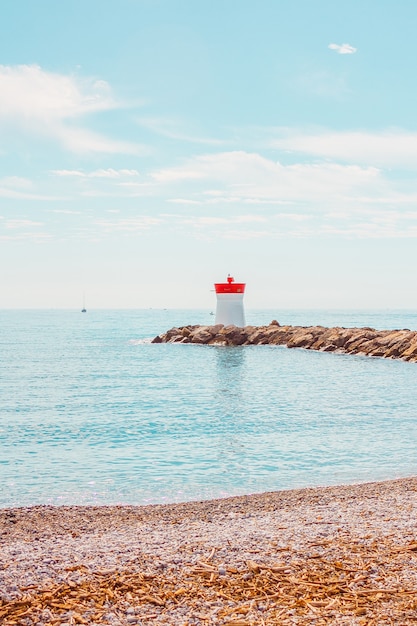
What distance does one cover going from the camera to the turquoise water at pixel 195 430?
43.3 ft

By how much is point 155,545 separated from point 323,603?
82.2 inches

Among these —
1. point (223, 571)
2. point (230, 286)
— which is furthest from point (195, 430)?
point (230, 286)

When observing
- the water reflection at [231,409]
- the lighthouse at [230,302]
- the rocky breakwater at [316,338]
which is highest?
the lighthouse at [230,302]

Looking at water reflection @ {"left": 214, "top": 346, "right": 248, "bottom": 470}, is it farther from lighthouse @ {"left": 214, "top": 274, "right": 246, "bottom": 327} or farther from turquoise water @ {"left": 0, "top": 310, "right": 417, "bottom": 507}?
lighthouse @ {"left": 214, "top": 274, "right": 246, "bottom": 327}

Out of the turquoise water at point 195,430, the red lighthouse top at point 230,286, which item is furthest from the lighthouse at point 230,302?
the turquoise water at point 195,430

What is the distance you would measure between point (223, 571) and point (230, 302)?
51504mm

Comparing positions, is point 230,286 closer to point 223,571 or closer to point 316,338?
point 316,338

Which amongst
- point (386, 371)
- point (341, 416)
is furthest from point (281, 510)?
point (386, 371)

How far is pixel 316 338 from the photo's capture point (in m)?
56.2

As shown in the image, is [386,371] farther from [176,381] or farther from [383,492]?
[383,492]

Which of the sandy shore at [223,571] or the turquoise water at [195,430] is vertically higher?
the sandy shore at [223,571]

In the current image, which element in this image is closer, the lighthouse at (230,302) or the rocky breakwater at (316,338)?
the rocky breakwater at (316,338)

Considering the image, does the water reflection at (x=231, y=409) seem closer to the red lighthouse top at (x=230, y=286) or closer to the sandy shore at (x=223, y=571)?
the sandy shore at (x=223, y=571)

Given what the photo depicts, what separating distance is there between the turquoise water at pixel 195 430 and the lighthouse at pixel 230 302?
54.1 ft
